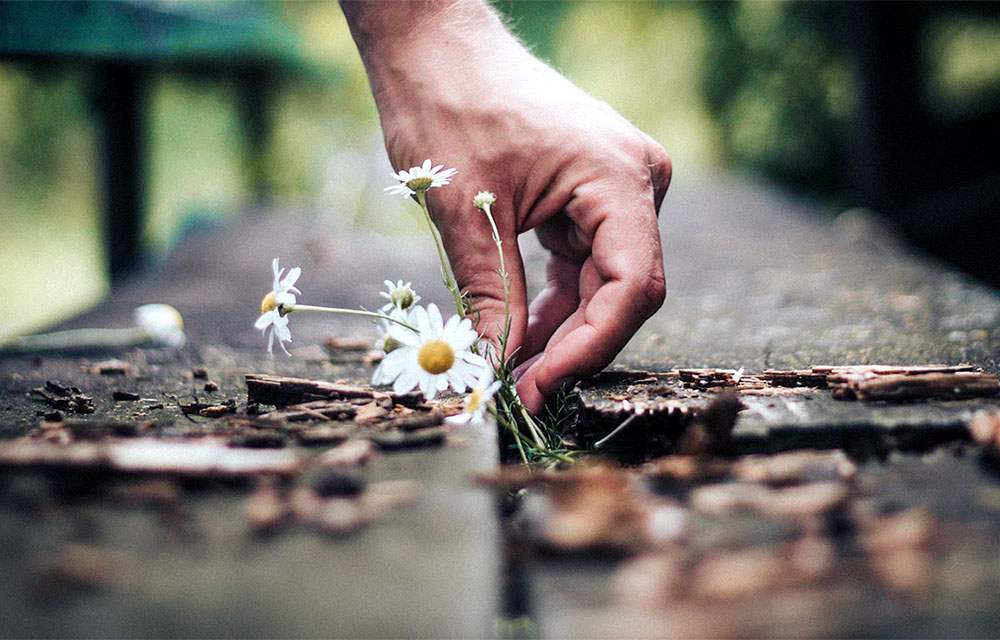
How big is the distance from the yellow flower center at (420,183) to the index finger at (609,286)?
25 cm

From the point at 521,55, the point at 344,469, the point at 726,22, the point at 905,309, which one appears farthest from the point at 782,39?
the point at 344,469

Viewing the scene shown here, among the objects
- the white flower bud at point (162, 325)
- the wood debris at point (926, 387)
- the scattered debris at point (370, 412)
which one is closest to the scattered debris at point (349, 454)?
the scattered debris at point (370, 412)

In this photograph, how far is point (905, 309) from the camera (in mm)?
2199

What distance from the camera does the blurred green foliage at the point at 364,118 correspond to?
5.71 meters

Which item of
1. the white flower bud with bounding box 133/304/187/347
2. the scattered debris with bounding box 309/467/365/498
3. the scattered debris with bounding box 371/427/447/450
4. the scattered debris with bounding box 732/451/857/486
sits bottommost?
the scattered debris with bounding box 732/451/857/486

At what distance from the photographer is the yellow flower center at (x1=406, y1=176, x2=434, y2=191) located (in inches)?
55.1

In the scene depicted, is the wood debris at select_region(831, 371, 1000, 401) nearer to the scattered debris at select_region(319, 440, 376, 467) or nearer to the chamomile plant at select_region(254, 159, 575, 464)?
the chamomile plant at select_region(254, 159, 575, 464)

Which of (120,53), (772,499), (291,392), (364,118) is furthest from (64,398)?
(364,118)

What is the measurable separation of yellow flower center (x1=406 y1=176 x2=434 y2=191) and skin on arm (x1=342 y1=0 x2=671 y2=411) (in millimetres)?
111

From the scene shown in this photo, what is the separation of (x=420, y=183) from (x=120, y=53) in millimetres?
2693

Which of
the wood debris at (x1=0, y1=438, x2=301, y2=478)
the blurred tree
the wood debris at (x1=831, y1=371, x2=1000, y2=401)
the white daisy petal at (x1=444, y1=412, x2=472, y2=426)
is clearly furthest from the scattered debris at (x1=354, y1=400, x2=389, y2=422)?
the blurred tree

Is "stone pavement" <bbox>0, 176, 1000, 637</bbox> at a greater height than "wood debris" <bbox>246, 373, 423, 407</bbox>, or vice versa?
"wood debris" <bbox>246, 373, 423, 407</bbox>

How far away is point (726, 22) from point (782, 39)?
5.72ft

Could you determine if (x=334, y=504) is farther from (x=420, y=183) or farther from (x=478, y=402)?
(x=420, y=183)
